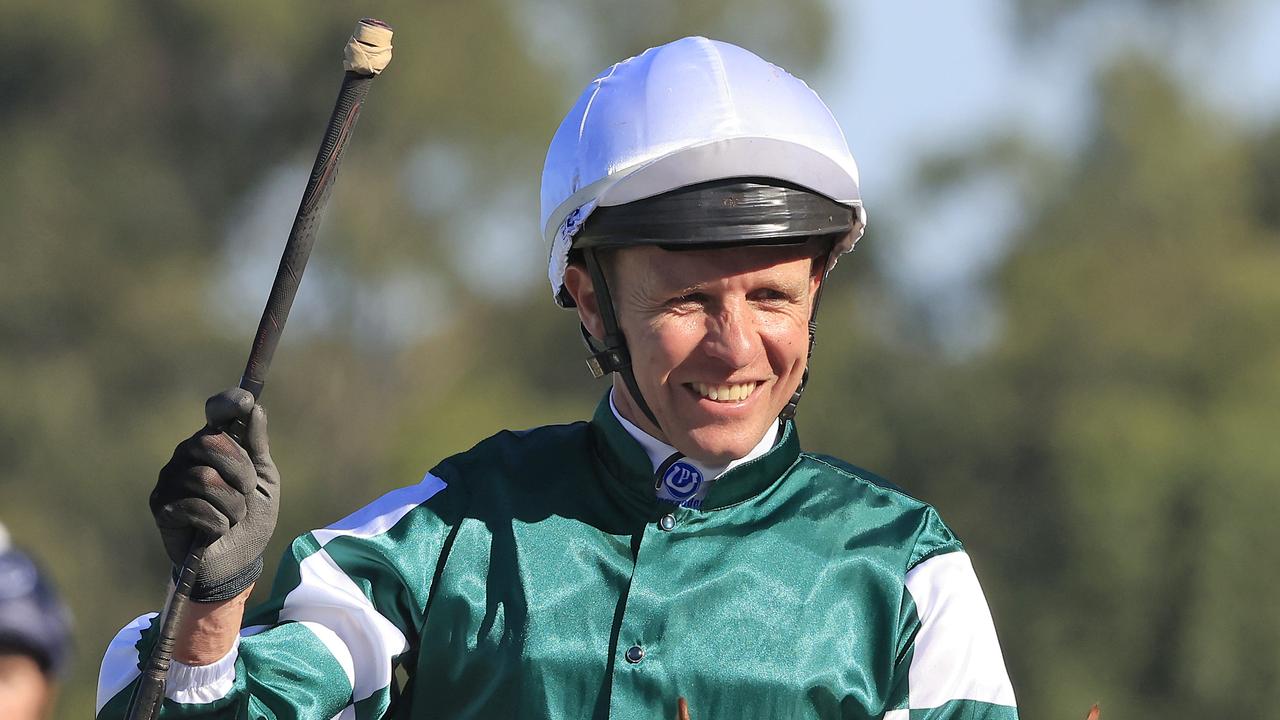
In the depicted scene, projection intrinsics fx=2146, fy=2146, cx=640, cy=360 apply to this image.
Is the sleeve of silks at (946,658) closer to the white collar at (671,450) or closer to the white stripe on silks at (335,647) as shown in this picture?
the white collar at (671,450)

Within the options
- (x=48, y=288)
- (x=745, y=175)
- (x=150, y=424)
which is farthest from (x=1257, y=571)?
→ (x=745, y=175)

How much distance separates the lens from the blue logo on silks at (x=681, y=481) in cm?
424

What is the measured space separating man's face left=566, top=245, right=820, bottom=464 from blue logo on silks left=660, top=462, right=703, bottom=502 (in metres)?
0.06

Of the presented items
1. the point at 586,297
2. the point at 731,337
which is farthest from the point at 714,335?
the point at 586,297

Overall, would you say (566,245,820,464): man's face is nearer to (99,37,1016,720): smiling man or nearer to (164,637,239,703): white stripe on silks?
(99,37,1016,720): smiling man

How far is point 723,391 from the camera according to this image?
4.16m

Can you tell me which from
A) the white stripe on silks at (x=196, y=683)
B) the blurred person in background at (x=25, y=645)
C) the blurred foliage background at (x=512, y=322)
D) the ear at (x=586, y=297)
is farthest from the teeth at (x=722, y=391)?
the blurred foliage background at (x=512, y=322)

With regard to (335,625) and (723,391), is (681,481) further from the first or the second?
(335,625)

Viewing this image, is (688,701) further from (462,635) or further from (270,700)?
(270,700)

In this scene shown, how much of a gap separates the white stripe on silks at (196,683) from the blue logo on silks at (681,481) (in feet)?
3.28

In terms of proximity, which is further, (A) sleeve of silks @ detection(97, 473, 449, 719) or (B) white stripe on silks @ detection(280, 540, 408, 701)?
(B) white stripe on silks @ detection(280, 540, 408, 701)

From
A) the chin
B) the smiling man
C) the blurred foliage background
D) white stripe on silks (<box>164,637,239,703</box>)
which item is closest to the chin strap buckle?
the smiling man

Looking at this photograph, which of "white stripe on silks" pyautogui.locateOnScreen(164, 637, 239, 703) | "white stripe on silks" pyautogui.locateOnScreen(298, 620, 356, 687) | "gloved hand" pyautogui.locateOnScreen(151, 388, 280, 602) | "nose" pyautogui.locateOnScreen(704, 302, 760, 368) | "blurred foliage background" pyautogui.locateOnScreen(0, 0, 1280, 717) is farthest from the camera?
"blurred foliage background" pyautogui.locateOnScreen(0, 0, 1280, 717)

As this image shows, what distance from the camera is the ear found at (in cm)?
436
